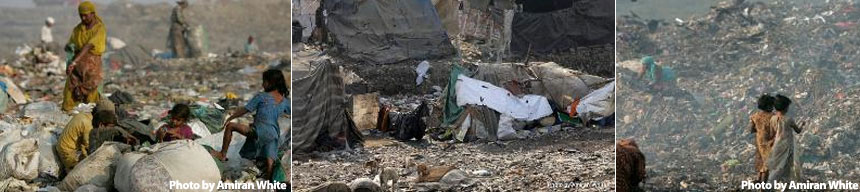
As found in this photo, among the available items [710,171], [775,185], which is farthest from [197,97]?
[775,185]

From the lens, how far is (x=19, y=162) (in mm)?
7711

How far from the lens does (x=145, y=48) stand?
68.2 ft

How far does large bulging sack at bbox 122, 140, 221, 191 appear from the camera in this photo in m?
6.96

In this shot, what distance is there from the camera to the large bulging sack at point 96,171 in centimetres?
728

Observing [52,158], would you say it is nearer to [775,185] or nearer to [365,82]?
[365,82]

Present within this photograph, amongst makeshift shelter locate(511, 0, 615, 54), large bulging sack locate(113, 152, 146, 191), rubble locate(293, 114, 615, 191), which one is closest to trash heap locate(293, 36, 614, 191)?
rubble locate(293, 114, 615, 191)

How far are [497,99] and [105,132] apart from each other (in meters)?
2.33

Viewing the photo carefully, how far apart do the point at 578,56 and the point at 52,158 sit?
10.5ft

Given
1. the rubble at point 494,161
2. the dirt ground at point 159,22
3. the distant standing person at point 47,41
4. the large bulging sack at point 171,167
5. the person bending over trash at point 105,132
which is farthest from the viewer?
the dirt ground at point 159,22

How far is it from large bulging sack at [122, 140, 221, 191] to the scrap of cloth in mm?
1437

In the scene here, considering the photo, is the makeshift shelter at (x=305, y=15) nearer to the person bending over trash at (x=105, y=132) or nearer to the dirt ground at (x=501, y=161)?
the dirt ground at (x=501, y=161)

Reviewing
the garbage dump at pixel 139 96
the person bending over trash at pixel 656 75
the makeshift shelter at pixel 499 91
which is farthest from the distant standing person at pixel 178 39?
the makeshift shelter at pixel 499 91

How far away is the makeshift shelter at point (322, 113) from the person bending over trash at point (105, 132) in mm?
1296

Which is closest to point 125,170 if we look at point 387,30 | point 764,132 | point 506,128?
point 387,30
